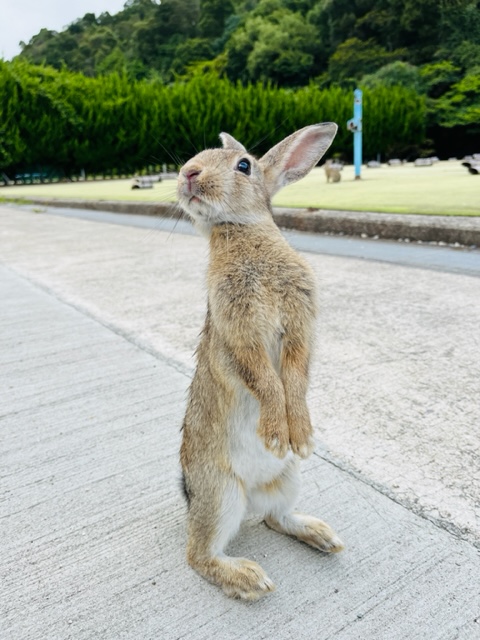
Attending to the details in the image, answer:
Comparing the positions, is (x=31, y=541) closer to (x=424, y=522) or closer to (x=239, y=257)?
(x=239, y=257)

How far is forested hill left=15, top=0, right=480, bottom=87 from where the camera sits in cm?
4459

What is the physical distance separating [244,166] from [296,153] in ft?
0.75

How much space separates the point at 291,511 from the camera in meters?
1.79

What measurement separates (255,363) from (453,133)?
45529 mm

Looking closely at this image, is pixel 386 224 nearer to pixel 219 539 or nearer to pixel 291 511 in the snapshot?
pixel 291 511

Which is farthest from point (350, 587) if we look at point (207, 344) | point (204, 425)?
point (207, 344)

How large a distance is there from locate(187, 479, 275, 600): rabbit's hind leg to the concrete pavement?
45 millimetres

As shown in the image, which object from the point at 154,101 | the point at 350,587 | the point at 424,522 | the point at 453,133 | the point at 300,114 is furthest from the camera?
the point at 453,133

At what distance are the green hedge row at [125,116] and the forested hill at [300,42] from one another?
526 cm

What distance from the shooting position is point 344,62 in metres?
48.3

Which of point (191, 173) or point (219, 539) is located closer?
point (219, 539)

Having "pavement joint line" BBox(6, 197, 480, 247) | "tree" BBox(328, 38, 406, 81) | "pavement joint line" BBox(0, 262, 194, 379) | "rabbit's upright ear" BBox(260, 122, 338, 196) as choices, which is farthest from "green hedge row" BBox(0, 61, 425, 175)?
"rabbit's upright ear" BBox(260, 122, 338, 196)

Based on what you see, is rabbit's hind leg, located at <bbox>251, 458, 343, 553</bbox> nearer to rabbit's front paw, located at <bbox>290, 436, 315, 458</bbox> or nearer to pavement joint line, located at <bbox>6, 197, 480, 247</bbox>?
rabbit's front paw, located at <bbox>290, 436, 315, 458</bbox>

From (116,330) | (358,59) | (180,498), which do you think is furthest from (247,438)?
(358,59)
